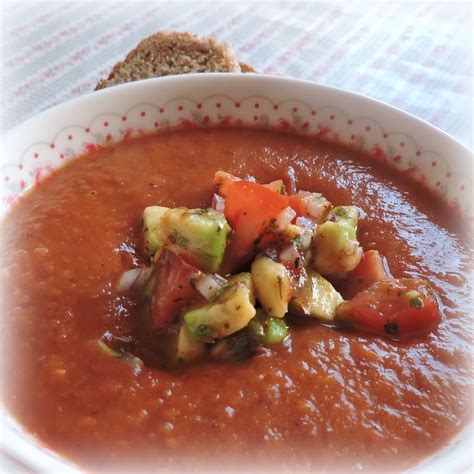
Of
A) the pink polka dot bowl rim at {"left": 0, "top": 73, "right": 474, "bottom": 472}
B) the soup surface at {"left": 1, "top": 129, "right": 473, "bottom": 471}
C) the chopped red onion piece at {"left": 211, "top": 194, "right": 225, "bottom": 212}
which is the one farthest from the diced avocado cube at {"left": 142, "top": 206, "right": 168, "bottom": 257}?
the pink polka dot bowl rim at {"left": 0, "top": 73, "right": 474, "bottom": 472}

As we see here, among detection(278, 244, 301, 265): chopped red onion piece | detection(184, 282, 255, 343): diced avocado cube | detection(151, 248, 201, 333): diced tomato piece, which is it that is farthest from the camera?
detection(278, 244, 301, 265): chopped red onion piece

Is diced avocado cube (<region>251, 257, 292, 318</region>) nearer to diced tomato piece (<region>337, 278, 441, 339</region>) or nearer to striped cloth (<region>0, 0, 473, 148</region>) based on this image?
diced tomato piece (<region>337, 278, 441, 339</region>)

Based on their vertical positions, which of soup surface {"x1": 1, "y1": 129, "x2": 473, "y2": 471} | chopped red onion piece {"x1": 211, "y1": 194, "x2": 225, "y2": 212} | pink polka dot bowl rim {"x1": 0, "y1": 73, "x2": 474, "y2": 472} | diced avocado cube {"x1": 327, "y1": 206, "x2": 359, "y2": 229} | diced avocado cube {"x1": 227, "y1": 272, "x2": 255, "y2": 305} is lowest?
soup surface {"x1": 1, "y1": 129, "x2": 473, "y2": 471}

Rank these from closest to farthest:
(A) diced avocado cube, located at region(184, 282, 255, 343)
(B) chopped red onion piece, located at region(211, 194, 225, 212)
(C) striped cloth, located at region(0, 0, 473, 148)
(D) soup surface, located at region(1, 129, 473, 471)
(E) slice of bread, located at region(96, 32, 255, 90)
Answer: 1. (D) soup surface, located at region(1, 129, 473, 471)
2. (A) diced avocado cube, located at region(184, 282, 255, 343)
3. (B) chopped red onion piece, located at region(211, 194, 225, 212)
4. (E) slice of bread, located at region(96, 32, 255, 90)
5. (C) striped cloth, located at region(0, 0, 473, 148)

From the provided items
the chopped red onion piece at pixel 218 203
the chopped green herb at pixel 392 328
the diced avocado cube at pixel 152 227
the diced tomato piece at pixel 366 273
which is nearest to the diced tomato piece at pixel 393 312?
the chopped green herb at pixel 392 328

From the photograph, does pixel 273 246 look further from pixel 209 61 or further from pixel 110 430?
pixel 209 61

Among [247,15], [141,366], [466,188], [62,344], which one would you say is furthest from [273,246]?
[247,15]

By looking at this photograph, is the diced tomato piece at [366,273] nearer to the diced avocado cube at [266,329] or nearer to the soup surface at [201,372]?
the soup surface at [201,372]
